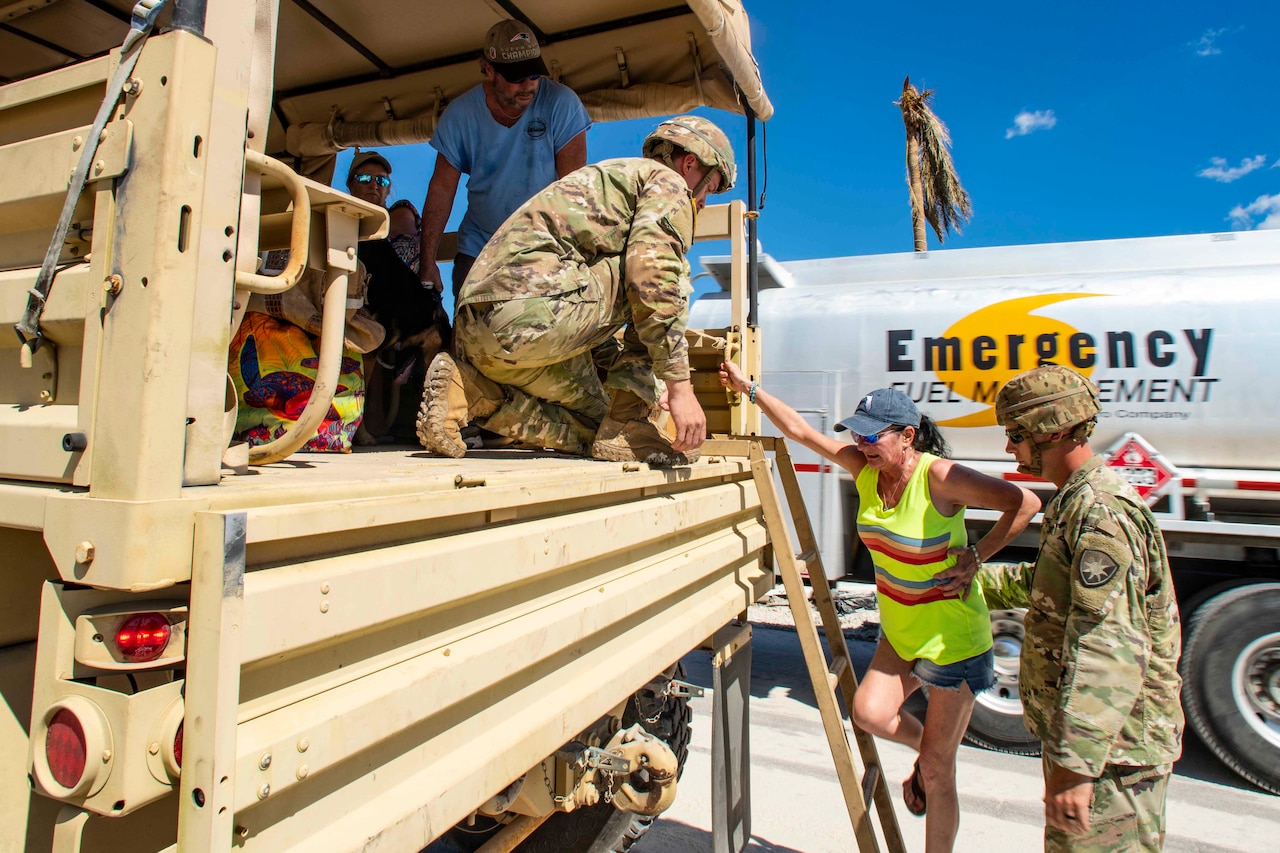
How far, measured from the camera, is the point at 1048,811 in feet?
→ 6.67

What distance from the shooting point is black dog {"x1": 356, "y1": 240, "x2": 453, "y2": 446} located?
2656 mm

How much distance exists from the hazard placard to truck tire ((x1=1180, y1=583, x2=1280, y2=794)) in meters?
0.62

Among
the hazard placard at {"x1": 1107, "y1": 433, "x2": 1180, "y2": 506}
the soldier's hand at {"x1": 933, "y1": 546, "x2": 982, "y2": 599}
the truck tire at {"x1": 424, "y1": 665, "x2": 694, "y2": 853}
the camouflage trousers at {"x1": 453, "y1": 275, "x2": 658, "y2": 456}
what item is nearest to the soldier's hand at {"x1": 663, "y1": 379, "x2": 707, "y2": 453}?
the camouflage trousers at {"x1": 453, "y1": 275, "x2": 658, "y2": 456}

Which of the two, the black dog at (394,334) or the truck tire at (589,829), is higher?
the black dog at (394,334)

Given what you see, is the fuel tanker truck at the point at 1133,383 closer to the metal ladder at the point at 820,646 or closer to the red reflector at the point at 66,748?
the metal ladder at the point at 820,646

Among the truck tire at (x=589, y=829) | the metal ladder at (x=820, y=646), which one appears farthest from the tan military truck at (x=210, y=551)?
the metal ladder at (x=820, y=646)

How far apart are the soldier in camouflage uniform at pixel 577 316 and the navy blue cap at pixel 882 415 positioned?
728mm

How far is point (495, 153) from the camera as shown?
309cm

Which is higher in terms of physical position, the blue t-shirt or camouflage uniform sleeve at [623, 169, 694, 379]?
the blue t-shirt

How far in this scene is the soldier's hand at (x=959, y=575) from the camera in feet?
8.99

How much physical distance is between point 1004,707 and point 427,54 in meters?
4.45

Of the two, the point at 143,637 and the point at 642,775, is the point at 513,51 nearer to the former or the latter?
the point at 642,775

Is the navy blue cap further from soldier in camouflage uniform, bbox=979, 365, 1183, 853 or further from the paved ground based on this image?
the paved ground

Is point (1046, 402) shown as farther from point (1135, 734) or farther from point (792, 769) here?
point (792, 769)
